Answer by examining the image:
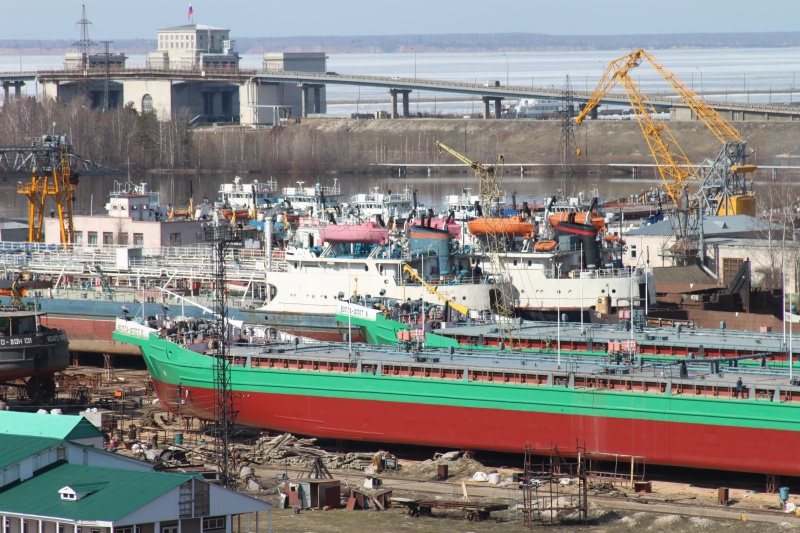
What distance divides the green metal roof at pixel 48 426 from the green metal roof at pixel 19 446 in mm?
574

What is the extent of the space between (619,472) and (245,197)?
42.8m

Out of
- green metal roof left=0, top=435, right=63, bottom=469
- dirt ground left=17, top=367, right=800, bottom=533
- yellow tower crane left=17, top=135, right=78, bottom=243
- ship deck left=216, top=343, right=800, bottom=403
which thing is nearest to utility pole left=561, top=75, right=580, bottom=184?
yellow tower crane left=17, top=135, right=78, bottom=243

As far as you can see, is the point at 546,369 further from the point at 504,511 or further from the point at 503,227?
the point at 503,227

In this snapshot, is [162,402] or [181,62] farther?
[181,62]

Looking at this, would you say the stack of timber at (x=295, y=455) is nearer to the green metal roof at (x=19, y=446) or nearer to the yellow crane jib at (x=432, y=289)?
the green metal roof at (x=19, y=446)

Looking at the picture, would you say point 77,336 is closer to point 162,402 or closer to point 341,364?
point 162,402

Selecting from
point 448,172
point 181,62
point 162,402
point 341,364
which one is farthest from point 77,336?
point 181,62

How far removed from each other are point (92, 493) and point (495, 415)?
1334 centimetres

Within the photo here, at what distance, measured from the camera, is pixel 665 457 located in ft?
99.6

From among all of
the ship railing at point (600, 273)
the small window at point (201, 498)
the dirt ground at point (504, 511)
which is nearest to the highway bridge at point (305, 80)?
the ship railing at point (600, 273)

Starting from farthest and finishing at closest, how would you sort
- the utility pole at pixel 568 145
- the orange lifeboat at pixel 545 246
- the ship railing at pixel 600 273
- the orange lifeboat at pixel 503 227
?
the utility pole at pixel 568 145 < the orange lifeboat at pixel 545 246 < the orange lifeboat at pixel 503 227 < the ship railing at pixel 600 273

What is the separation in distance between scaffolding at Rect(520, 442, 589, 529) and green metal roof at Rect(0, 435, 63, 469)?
29.3ft

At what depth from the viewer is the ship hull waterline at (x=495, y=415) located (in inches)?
1158

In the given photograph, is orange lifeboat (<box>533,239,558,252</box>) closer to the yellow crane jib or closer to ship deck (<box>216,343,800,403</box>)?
the yellow crane jib
